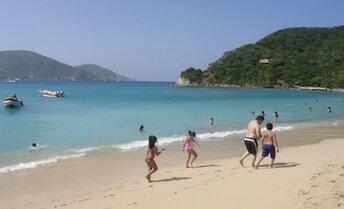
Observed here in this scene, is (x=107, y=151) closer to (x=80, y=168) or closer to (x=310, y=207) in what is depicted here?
(x=80, y=168)

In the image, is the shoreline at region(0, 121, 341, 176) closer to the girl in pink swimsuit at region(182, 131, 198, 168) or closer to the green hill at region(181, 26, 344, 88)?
the girl in pink swimsuit at region(182, 131, 198, 168)

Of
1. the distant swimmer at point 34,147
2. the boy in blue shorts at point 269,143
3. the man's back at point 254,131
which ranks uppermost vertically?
the man's back at point 254,131

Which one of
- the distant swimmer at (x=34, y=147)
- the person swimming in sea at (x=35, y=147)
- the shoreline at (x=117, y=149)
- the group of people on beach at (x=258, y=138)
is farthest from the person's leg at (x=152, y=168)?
the distant swimmer at (x=34, y=147)

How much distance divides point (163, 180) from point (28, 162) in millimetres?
6598

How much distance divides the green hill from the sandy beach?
13176cm

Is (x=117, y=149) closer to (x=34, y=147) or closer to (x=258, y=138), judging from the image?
(x=34, y=147)

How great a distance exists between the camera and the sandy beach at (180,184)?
8.46 meters

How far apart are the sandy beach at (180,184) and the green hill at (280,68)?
13176cm

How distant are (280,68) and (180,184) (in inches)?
6279

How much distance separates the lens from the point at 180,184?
10680 mm

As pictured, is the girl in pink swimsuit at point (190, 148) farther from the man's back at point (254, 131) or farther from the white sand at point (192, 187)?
the man's back at point (254, 131)

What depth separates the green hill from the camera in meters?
151

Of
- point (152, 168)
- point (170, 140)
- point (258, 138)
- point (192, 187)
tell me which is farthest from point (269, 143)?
point (170, 140)

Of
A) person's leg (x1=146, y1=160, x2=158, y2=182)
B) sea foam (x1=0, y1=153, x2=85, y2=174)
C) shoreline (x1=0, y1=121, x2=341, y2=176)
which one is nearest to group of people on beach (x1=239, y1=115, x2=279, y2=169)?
person's leg (x1=146, y1=160, x2=158, y2=182)
